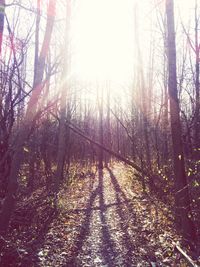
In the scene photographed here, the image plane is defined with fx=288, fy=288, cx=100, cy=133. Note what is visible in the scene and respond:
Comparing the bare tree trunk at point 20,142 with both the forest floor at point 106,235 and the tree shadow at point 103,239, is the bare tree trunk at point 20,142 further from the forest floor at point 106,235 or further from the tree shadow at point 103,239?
the tree shadow at point 103,239

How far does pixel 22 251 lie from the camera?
5.02 meters

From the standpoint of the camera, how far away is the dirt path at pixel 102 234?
205 inches

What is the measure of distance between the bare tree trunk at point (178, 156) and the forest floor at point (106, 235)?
40 cm

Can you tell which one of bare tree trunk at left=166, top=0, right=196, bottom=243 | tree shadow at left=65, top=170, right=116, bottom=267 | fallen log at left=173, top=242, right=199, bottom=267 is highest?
bare tree trunk at left=166, top=0, right=196, bottom=243

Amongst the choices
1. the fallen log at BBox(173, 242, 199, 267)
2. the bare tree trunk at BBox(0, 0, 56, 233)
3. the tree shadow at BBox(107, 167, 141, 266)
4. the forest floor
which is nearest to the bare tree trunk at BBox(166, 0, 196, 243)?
the forest floor

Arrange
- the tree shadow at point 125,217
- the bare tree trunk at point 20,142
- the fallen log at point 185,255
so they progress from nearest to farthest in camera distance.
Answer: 1. the fallen log at point 185,255
2. the tree shadow at point 125,217
3. the bare tree trunk at point 20,142

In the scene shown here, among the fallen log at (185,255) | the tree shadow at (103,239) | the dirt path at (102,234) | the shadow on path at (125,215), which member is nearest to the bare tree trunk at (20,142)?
the dirt path at (102,234)

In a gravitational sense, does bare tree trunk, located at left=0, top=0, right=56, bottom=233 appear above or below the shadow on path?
above

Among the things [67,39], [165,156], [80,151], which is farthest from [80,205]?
[80,151]

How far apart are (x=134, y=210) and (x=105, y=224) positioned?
5.08 ft

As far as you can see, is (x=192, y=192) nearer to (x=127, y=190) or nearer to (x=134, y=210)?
(x=134, y=210)

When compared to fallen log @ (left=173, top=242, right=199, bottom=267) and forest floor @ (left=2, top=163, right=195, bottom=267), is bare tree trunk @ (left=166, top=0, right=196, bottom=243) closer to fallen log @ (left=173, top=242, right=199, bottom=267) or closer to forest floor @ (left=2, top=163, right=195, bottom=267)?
forest floor @ (left=2, top=163, right=195, bottom=267)

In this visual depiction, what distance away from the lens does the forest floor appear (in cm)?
514

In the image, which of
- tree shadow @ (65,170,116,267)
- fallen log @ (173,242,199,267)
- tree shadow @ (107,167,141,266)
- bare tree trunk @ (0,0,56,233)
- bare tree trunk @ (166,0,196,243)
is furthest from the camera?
bare tree trunk @ (166,0,196,243)
